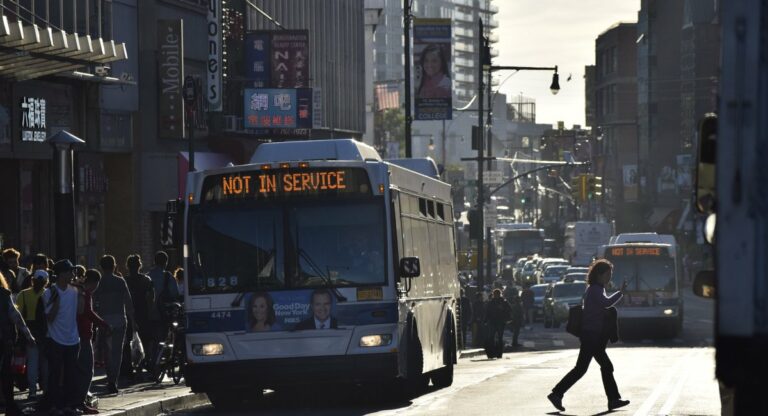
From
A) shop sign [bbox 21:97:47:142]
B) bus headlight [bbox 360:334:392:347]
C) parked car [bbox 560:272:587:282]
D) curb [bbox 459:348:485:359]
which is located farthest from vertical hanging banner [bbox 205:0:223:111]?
parked car [bbox 560:272:587:282]

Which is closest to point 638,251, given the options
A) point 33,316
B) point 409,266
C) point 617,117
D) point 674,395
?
point 674,395

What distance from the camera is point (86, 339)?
18.5 metres

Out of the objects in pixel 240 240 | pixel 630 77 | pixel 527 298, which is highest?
pixel 630 77

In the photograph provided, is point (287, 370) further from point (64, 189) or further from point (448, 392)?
point (64, 189)

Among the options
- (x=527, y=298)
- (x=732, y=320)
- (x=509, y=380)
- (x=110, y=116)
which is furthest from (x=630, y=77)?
(x=732, y=320)

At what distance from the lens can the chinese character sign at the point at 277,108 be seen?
4644 cm

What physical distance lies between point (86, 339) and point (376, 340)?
3.36 meters

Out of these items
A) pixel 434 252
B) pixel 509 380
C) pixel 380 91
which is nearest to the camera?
pixel 434 252

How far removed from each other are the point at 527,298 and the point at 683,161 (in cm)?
5086

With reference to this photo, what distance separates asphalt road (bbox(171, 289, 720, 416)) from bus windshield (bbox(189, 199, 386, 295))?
1.58m

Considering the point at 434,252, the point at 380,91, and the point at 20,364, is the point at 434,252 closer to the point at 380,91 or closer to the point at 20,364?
the point at 20,364

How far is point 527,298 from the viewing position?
203 feet

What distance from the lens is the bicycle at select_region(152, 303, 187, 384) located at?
79.2ft

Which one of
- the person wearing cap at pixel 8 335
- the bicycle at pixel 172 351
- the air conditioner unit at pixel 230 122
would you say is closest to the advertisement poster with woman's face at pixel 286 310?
the person wearing cap at pixel 8 335
